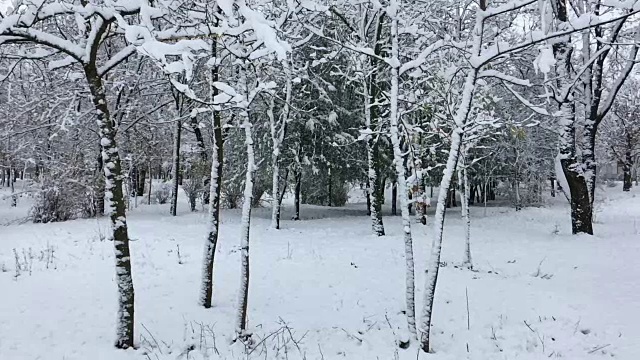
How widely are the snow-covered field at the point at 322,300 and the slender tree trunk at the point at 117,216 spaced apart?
30 cm

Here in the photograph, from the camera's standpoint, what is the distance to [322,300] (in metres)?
7.41

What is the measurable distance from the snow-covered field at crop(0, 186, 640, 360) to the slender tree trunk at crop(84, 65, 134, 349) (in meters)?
0.30

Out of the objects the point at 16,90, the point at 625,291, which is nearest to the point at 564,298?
the point at 625,291

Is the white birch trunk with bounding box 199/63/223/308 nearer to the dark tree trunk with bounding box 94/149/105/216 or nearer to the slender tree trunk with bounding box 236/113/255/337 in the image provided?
the slender tree trunk with bounding box 236/113/255/337

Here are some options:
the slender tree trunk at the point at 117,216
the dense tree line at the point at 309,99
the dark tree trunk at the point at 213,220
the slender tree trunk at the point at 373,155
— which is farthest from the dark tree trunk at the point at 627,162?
the slender tree trunk at the point at 117,216

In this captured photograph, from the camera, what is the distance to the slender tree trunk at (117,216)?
5152mm

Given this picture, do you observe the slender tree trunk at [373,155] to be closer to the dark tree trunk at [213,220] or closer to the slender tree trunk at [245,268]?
the dark tree trunk at [213,220]

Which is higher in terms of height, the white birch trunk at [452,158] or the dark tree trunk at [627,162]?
the dark tree trunk at [627,162]

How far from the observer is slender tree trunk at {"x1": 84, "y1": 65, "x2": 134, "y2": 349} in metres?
5.15

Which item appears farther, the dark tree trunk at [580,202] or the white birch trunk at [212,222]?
the dark tree trunk at [580,202]

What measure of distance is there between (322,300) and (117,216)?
3598 millimetres

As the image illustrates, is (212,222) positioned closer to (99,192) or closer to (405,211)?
(405,211)

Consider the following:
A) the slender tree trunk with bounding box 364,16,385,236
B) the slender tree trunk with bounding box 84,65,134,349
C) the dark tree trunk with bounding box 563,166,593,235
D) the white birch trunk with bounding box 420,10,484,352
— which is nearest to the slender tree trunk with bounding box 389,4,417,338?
the white birch trunk with bounding box 420,10,484,352

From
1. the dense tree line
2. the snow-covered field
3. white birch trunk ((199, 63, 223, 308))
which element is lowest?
the snow-covered field
